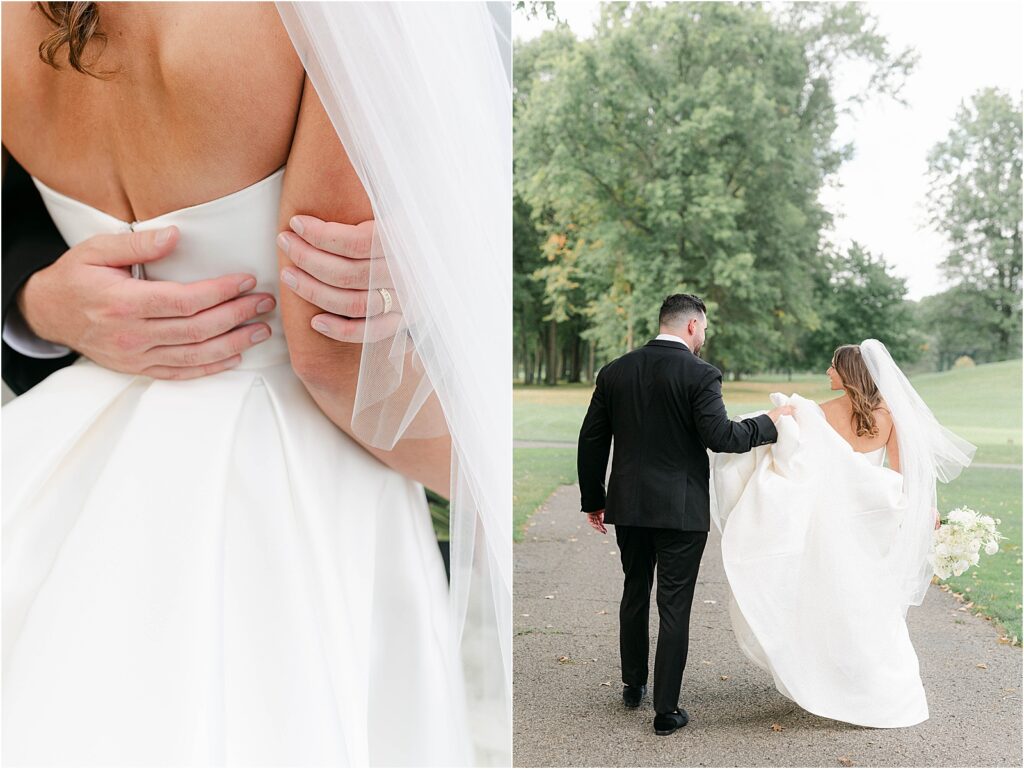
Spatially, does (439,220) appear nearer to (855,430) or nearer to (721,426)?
(721,426)

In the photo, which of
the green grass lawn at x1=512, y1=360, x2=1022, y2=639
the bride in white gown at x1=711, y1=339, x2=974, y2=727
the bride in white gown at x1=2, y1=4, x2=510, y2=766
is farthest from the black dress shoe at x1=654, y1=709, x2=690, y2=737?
the bride in white gown at x1=2, y1=4, x2=510, y2=766

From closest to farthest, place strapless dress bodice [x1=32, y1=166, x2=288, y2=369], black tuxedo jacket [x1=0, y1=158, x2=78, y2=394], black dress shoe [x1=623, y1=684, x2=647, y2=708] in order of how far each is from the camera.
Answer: strapless dress bodice [x1=32, y1=166, x2=288, y2=369] → black tuxedo jacket [x1=0, y1=158, x2=78, y2=394] → black dress shoe [x1=623, y1=684, x2=647, y2=708]

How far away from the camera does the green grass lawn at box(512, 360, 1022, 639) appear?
6.05ft

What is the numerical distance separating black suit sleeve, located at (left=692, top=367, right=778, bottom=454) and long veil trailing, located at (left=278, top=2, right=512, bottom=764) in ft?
2.68

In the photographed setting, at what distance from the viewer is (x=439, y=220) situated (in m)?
0.92

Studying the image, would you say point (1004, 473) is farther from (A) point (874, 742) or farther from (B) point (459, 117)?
(B) point (459, 117)

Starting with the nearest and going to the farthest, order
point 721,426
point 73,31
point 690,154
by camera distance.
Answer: point 73,31
point 721,426
point 690,154

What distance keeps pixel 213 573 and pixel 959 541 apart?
169 centimetres

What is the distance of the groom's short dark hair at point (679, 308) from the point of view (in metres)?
1.92

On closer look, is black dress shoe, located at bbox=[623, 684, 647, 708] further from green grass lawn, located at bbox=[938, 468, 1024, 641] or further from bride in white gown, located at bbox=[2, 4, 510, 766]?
bride in white gown, located at bbox=[2, 4, 510, 766]

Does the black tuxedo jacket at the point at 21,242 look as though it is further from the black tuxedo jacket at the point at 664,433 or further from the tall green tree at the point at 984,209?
the tall green tree at the point at 984,209

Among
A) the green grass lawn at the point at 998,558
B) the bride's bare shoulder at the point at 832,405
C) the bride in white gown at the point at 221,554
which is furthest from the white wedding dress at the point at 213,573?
the green grass lawn at the point at 998,558

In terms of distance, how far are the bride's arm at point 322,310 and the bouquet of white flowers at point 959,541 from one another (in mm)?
1337

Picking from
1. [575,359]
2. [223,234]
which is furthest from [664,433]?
[223,234]
